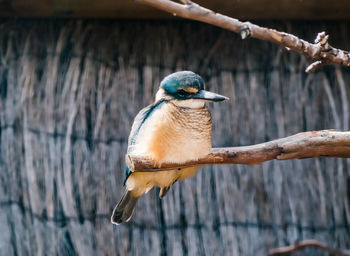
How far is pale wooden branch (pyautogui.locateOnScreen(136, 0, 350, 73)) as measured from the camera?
1.25 metres

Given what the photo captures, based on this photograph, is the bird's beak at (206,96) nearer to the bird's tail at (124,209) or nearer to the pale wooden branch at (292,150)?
the pale wooden branch at (292,150)

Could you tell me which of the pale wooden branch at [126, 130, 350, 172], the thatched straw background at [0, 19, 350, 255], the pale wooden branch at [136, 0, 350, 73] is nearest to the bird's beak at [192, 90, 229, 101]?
the pale wooden branch at [126, 130, 350, 172]

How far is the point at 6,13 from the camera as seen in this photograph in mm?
2645

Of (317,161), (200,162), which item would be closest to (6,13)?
(200,162)

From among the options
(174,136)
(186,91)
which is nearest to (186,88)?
(186,91)

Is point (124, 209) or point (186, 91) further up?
point (186, 91)

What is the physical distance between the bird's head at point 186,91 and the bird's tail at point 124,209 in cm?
40

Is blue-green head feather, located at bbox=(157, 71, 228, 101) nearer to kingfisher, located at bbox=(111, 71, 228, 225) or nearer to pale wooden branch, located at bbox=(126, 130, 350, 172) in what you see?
kingfisher, located at bbox=(111, 71, 228, 225)

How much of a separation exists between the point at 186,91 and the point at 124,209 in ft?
1.66

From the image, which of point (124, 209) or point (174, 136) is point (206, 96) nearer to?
point (174, 136)

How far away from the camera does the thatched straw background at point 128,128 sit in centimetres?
263

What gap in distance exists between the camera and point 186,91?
190 cm

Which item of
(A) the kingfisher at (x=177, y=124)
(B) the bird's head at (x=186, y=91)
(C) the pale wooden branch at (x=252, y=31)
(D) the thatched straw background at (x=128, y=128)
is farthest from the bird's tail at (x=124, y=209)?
(C) the pale wooden branch at (x=252, y=31)

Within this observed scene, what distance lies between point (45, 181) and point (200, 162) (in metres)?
1.05
